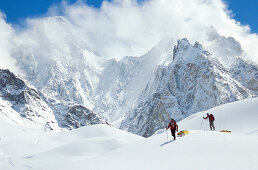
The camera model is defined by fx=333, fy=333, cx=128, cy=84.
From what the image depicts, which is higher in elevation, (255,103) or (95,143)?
(255,103)

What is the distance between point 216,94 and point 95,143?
6375 inches

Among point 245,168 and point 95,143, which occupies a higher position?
point 95,143

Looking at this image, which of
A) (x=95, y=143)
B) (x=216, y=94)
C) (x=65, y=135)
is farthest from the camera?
(x=216, y=94)

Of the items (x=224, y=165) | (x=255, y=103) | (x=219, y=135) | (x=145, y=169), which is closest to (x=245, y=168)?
(x=224, y=165)

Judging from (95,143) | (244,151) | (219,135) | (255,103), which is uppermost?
(255,103)

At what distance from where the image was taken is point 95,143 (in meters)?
47.8

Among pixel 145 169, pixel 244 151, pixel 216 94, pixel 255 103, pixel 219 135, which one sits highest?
pixel 216 94

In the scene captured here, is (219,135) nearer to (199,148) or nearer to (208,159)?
(199,148)

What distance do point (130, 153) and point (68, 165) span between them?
5502 mm

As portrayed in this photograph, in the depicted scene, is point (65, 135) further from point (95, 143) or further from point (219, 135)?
point (219, 135)

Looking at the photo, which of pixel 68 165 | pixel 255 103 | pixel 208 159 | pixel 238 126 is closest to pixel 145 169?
pixel 208 159

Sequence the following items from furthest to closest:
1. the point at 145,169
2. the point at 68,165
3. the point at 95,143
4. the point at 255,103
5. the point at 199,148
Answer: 1. the point at 255,103
2. the point at 95,143
3. the point at 199,148
4. the point at 68,165
5. the point at 145,169

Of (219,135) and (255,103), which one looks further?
(255,103)

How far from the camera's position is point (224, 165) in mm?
16031
